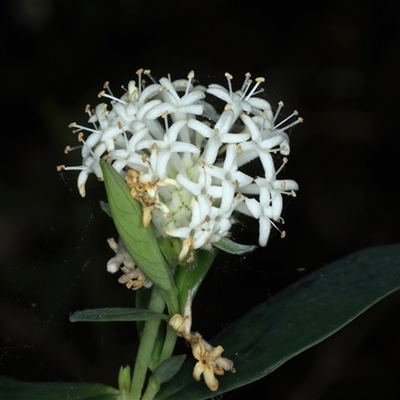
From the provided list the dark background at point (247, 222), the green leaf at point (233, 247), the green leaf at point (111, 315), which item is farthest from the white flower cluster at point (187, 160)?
→ the dark background at point (247, 222)

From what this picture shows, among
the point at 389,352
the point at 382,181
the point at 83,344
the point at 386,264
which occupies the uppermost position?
the point at 386,264

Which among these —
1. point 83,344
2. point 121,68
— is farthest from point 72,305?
point 121,68

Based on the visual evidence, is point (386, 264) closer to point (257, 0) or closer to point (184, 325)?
point (184, 325)

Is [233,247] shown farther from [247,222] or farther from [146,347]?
[247,222]

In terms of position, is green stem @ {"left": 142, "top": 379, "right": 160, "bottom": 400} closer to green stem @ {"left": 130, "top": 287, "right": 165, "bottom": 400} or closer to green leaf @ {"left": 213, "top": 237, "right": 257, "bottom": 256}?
green stem @ {"left": 130, "top": 287, "right": 165, "bottom": 400}

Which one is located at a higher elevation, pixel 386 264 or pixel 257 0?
pixel 257 0

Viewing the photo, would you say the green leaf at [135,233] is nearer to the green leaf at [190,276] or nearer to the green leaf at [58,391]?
the green leaf at [190,276]

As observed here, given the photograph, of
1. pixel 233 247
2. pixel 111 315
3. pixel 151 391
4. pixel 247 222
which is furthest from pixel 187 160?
pixel 247 222
